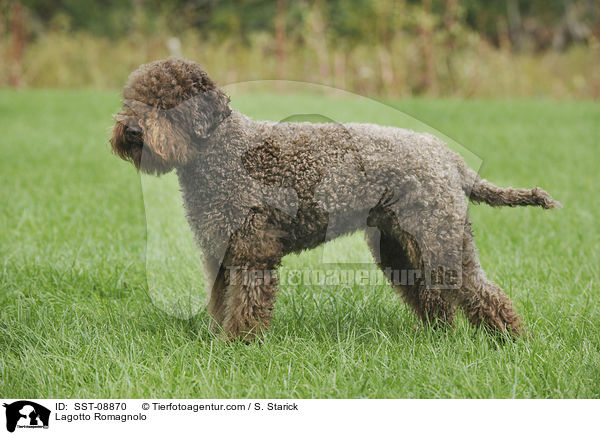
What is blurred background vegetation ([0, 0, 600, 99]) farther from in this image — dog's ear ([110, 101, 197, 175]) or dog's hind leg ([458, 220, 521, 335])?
dog's hind leg ([458, 220, 521, 335])

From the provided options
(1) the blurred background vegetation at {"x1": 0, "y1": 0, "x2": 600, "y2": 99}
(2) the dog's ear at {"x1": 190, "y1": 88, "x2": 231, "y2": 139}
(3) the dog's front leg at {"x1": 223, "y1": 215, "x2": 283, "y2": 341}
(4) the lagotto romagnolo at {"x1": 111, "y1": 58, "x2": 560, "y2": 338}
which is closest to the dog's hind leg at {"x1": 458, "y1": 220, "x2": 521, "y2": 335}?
(4) the lagotto romagnolo at {"x1": 111, "y1": 58, "x2": 560, "y2": 338}

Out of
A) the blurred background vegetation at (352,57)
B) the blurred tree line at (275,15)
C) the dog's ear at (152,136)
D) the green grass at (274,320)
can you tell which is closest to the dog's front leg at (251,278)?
the green grass at (274,320)

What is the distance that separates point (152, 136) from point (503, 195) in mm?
1903

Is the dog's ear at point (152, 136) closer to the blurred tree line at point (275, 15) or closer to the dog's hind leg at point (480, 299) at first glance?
the dog's hind leg at point (480, 299)

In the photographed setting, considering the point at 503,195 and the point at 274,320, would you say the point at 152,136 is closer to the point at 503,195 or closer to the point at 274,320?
the point at 274,320

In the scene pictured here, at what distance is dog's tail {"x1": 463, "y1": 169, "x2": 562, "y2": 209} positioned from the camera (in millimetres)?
3117

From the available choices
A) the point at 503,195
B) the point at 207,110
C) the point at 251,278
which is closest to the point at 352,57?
the point at 503,195

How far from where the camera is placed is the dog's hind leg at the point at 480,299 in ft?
10.1

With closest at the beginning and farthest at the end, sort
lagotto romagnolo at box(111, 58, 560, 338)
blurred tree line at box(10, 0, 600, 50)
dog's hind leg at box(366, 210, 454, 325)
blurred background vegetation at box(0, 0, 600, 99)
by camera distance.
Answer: lagotto romagnolo at box(111, 58, 560, 338) → dog's hind leg at box(366, 210, 454, 325) → blurred background vegetation at box(0, 0, 600, 99) → blurred tree line at box(10, 0, 600, 50)

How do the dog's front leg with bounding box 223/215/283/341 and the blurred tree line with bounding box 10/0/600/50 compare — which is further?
the blurred tree line with bounding box 10/0/600/50

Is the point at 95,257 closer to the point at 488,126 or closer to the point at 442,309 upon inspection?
the point at 442,309

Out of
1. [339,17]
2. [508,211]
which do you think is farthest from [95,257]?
[339,17]
